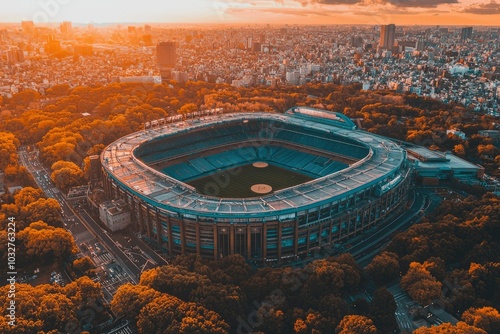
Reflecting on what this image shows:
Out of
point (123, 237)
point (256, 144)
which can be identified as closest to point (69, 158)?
point (123, 237)

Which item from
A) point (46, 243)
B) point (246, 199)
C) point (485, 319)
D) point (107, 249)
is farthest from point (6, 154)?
point (485, 319)

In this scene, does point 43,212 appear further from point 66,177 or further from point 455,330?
point 455,330

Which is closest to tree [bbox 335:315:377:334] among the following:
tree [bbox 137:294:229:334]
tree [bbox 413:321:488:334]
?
tree [bbox 413:321:488:334]

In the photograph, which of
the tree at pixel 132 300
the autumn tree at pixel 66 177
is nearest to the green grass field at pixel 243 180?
the autumn tree at pixel 66 177

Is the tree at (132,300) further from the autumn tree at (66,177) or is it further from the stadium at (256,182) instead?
the autumn tree at (66,177)

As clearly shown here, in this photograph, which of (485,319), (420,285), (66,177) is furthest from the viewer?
(66,177)

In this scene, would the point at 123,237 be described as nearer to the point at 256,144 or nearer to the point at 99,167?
the point at 99,167

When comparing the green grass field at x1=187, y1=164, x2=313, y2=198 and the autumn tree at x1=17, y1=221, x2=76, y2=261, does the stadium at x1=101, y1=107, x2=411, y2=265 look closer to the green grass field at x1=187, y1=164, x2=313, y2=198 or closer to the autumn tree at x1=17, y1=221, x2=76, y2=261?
the green grass field at x1=187, y1=164, x2=313, y2=198
